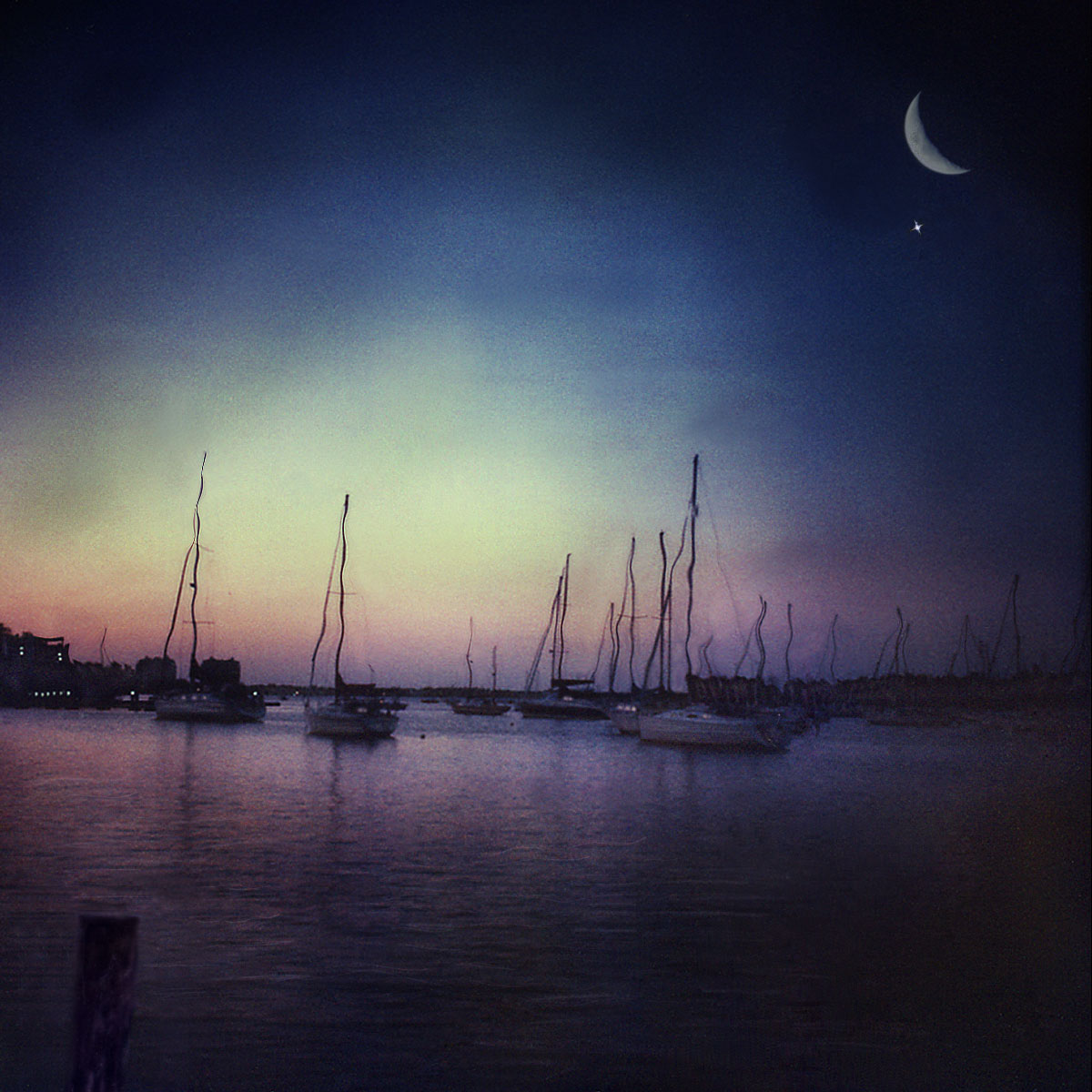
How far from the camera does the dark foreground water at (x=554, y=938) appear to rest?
3676mm

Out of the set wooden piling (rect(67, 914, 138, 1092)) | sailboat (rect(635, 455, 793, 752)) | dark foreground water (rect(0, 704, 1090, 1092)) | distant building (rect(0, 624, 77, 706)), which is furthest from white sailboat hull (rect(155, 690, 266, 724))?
wooden piling (rect(67, 914, 138, 1092))

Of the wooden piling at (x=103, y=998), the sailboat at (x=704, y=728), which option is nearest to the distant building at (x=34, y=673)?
the sailboat at (x=704, y=728)

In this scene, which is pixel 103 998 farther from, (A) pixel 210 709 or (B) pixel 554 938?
(A) pixel 210 709

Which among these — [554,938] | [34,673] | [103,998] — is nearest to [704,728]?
[554,938]

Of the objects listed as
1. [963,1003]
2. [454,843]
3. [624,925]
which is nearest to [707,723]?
[454,843]

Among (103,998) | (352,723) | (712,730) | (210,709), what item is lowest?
(210,709)

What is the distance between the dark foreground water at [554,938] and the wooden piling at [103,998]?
2.91 feet

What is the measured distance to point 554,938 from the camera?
5715 mm

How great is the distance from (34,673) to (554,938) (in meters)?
42.4

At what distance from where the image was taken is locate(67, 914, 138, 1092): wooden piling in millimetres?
1913

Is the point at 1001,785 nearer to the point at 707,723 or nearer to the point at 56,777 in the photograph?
the point at 707,723

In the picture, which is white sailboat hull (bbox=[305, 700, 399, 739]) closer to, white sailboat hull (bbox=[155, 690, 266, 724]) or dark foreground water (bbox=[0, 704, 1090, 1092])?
white sailboat hull (bbox=[155, 690, 266, 724])

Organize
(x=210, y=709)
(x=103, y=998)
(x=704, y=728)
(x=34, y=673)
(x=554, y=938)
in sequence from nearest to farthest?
1. (x=103, y=998)
2. (x=554, y=938)
3. (x=704, y=728)
4. (x=210, y=709)
5. (x=34, y=673)

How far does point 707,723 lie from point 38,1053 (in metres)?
20.3
